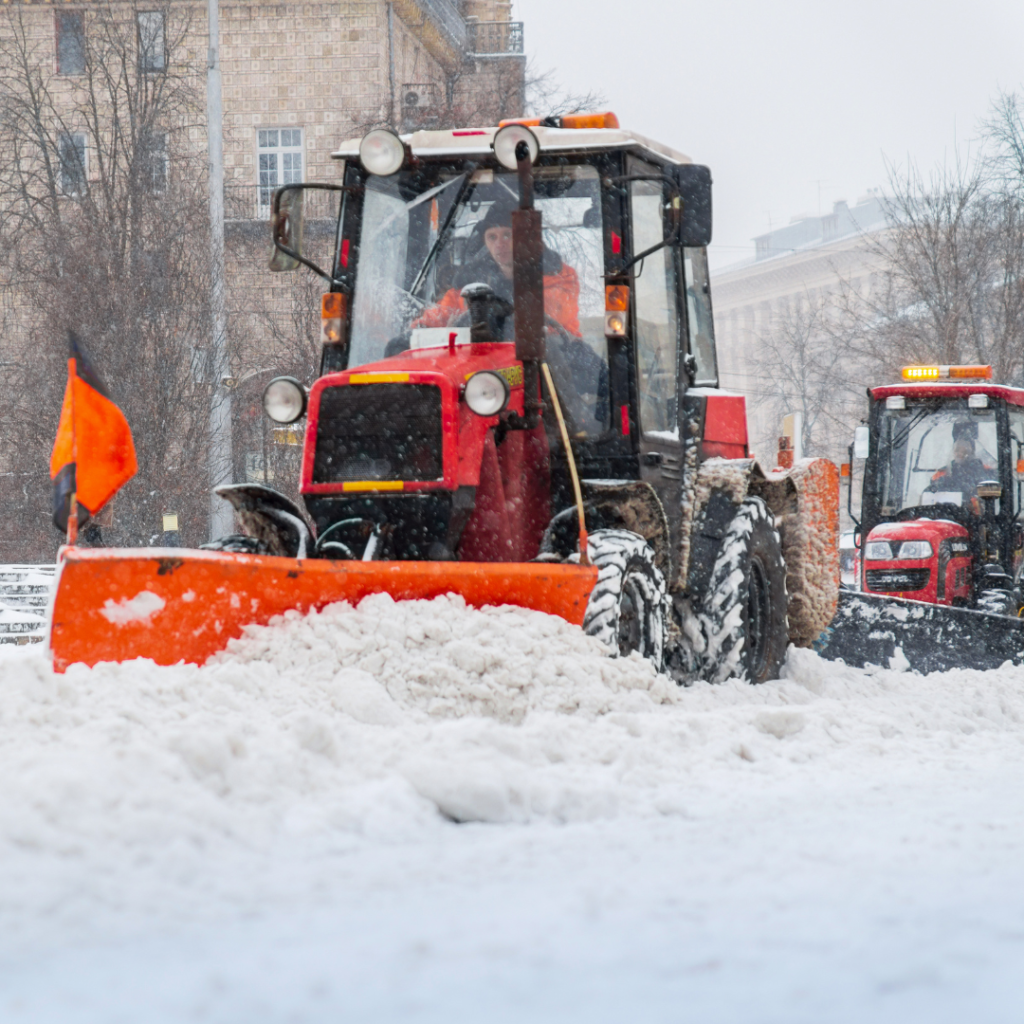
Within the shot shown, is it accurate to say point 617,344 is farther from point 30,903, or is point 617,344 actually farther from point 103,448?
point 30,903

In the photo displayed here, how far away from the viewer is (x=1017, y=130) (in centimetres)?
2531

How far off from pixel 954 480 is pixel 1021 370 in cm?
1572

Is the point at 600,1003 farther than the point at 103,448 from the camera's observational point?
No

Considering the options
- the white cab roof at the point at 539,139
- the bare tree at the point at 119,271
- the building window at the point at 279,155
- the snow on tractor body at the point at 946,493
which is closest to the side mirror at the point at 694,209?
the white cab roof at the point at 539,139

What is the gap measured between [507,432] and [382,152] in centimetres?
130

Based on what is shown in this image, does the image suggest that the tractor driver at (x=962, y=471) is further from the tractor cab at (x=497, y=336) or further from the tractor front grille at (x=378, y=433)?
the tractor front grille at (x=378, y=433)

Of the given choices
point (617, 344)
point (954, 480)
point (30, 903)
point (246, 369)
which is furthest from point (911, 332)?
point (30, 903)

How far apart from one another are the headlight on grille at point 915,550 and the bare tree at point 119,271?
9.31 metres

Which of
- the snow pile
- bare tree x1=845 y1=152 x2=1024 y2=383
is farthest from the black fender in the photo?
bare tree x1=845 y1=152 x2=1024 y2=383

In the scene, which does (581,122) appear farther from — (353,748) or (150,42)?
(150,42)

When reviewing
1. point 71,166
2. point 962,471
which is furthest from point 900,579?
point 71,166

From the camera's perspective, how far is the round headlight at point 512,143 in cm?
554

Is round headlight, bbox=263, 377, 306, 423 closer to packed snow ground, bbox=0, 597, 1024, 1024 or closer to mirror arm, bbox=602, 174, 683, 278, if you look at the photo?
packed snow ground, bbox=0, 597, 1024, 1024

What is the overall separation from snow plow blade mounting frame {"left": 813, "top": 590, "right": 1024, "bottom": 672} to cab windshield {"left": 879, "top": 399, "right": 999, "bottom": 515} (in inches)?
108
